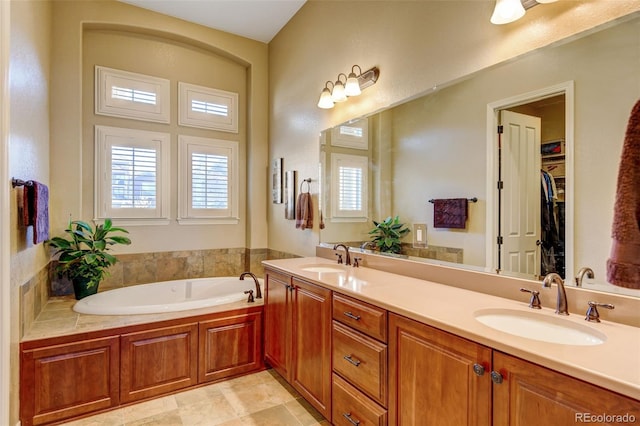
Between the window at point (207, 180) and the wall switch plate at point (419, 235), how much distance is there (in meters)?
2.68

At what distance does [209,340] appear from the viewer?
8.63ft

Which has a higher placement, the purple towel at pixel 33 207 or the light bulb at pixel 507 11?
the light bulb at pixel 507 11

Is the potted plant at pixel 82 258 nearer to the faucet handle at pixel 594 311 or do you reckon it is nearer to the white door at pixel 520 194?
the white door at pixel 520 194

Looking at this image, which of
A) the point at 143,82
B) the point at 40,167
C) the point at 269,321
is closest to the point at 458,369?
the point at 269,321

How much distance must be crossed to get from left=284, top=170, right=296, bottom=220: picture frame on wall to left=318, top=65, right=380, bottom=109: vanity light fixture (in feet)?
3.01

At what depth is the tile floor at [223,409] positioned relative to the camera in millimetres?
2156

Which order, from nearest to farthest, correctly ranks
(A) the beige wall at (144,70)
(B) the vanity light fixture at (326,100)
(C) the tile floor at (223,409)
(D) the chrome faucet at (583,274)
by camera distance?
(D) the chrome faucet at (583,274) → (C) the tile floor at (223,409) → (B) the vanity light fixture at (326,100) → (A) the beige wall at (144,70)

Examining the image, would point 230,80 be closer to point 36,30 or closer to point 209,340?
point 36,30

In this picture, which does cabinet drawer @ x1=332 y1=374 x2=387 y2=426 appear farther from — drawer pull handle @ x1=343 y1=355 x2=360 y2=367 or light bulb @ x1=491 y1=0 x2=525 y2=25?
light bulb @ x1=491 y1=0 x2=525 y2=25

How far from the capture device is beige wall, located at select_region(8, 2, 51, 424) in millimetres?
1873

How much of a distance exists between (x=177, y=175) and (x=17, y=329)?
225 centimetres

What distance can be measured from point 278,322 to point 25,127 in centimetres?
218

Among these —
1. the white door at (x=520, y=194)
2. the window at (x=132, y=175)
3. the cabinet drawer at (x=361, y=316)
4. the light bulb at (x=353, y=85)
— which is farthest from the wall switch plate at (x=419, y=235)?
the window at (x=132, y=175)

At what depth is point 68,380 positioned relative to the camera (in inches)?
85.1
